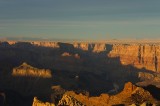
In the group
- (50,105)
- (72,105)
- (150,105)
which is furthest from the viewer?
(72,105)

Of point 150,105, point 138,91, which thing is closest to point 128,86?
point 138,91

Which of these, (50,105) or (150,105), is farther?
(50,105)

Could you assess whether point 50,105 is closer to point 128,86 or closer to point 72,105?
point 72,105

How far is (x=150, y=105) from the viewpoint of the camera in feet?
386

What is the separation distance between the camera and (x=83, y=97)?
6786 inches

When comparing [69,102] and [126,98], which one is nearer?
[126,98]

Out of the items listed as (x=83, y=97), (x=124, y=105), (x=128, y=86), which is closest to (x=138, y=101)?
(x=124, y=105)

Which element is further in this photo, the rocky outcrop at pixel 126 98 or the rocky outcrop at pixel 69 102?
the rocky outcrop at pixel 69 102

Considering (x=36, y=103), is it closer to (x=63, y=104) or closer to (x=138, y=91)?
(x=63, y=104)

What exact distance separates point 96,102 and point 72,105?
40.0 feet

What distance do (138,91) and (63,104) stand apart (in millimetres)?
25948

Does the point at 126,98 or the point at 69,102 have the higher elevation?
the point at 126,98

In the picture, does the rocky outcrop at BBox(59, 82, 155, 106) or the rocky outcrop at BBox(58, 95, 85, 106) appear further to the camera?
the rocky outcrop at BBox(58, 95, 85, 106)

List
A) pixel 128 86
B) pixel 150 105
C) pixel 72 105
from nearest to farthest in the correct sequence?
pixel 150 105 < pixel 72 105 < pixel 128 86
